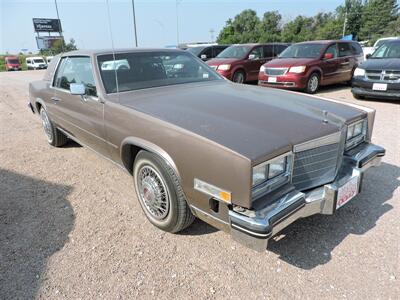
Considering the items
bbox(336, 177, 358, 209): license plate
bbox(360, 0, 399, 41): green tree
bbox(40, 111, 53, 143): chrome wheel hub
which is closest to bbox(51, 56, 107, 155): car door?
bbox(40, 111, 53, 143): chrome wheel hub

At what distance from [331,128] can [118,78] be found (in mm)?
2175

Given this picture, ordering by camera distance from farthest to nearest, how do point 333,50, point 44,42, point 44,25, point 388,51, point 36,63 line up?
point 44,25 → point 44,42 → point 36,63 → point 333,50 → point 388,51

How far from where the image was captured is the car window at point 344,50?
9.49m

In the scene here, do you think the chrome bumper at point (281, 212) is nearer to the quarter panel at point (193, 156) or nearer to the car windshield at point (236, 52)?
the quarter panel at point (193, 156)

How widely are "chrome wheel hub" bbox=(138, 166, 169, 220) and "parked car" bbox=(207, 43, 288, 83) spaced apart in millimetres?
7540

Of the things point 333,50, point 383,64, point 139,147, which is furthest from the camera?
point 333,50

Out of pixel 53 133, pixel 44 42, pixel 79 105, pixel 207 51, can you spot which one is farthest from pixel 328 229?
pixel 44 42

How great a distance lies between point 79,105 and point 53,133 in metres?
1.71

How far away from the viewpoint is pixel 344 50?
961 centimetres

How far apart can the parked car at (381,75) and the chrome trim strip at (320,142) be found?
584 centimetres

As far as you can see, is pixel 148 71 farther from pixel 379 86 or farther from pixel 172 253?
pixel 379 86

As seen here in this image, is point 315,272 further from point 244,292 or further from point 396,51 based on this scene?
point 396,51

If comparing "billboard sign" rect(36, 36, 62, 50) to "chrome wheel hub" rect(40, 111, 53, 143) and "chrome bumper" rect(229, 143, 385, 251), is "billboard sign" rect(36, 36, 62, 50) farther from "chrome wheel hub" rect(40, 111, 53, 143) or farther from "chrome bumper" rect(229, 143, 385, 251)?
"chrome bumper" rect(229, 143, 385, 251)

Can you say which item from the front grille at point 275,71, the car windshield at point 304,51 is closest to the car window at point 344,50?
the car windshield at point 304,51
